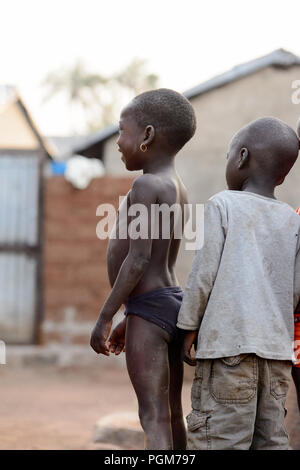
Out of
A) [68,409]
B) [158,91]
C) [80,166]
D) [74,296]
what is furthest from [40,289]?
[158,91]

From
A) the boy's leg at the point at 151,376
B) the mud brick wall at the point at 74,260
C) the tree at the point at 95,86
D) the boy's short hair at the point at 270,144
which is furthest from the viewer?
the tree at the point at 95,86

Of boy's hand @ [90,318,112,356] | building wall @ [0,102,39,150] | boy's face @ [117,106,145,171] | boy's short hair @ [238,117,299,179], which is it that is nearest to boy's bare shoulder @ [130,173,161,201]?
boy's face @ [117,106,145,171]

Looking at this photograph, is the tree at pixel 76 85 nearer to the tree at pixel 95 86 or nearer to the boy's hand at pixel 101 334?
the tree at pixel 95 86

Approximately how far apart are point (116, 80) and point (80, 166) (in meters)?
33.9

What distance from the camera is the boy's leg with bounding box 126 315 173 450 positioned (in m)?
2.56

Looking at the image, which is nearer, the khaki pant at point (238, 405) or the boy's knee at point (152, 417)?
the khaki pant at point (238, 405)

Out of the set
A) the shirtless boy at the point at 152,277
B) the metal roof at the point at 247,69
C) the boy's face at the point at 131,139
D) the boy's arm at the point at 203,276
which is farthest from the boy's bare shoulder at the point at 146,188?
the metal roof at the point at 247,69

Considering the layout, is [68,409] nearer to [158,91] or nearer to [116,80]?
[158,91]

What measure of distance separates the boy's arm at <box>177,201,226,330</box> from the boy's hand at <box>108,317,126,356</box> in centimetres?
36

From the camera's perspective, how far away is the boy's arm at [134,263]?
262cm

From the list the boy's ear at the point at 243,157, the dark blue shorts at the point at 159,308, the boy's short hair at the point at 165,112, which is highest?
the boy's short hair at the point at 165,112

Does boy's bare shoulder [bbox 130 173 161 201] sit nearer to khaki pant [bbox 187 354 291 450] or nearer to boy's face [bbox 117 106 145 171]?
boy's face [bbox 117 106 145 171]

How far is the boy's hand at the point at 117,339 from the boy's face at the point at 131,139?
630 millimetres

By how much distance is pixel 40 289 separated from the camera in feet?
28.2
